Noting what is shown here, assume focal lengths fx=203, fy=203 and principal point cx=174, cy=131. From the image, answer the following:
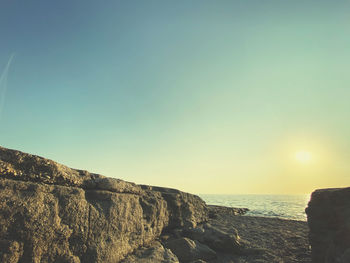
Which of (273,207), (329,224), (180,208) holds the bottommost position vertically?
(273,207)

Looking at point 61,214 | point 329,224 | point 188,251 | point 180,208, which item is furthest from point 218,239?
point 61,214

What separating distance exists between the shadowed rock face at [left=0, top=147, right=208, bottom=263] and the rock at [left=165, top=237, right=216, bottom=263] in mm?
1199

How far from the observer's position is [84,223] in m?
4.27

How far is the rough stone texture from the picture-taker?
467 cm

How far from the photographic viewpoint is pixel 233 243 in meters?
7.86

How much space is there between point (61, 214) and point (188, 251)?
14.9ft

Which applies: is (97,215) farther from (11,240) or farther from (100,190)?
→ (11,240)

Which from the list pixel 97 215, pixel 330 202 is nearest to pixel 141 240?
pixel 97 215

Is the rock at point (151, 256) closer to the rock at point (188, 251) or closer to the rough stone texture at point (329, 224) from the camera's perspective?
the rock at point (188, 251)

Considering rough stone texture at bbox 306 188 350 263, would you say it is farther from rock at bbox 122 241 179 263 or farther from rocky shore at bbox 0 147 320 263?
rock at bbox 122 241 179 263

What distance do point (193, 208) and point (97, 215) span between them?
25.9 ft

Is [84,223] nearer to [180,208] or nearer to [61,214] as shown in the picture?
[61,214]

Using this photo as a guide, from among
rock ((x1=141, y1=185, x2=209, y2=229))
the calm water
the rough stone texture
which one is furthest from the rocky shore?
the calm water

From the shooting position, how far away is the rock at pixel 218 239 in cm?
780
